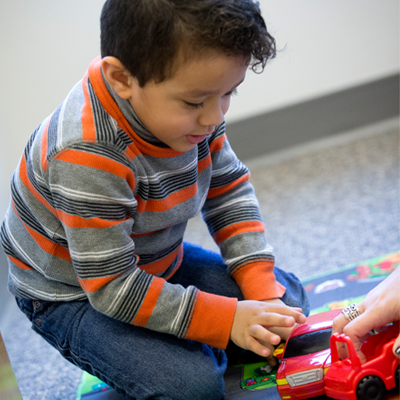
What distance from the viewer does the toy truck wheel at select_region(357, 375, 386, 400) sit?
0.51 meters

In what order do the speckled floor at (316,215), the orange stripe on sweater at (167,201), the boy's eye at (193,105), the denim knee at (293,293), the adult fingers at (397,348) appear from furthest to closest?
1. the speckled floor at (316,215)
2. the denim knee at (293,293)
3. the orange stripe on sweater at (167,201)
4. the boy's eye at (193,105)
5. the adult fingers at (397,348)

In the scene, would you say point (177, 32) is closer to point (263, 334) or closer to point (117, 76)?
point (117, 76)

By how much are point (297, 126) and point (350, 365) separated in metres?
1.29

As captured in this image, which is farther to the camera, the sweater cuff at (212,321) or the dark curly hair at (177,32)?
the sweater cuff at (212,321)

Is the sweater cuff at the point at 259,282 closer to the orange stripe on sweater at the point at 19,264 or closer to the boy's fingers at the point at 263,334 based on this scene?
the boy's fingers at the point at 263,334

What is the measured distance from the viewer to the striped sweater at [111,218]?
2.14ft

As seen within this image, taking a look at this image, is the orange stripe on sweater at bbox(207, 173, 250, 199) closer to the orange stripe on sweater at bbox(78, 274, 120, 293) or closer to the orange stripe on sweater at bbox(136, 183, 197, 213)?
the orange stripe on sweater at bbox(136, 183, 197, 213)

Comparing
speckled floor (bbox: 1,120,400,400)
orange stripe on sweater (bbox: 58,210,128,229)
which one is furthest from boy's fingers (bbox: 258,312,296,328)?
speckled floor (bbox: 1,120,400,400)

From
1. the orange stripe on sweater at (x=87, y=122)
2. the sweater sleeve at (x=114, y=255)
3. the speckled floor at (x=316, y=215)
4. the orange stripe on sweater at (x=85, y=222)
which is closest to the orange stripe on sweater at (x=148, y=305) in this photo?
the sweater sleeve at (x=114, y=255)

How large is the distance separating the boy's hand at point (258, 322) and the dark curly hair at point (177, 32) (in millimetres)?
318

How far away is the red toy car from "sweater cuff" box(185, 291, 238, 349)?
81mm

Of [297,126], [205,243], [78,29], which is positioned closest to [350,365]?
[205,243]

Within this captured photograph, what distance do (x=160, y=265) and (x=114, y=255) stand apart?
0.57 feet

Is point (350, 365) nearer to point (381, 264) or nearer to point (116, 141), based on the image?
point (116, 141)
